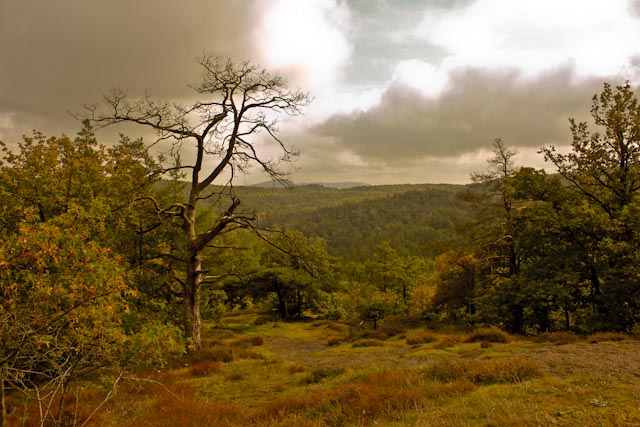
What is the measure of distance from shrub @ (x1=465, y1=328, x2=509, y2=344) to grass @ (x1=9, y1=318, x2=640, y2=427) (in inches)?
87.9

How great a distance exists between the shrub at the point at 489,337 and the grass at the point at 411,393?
7.33 feet

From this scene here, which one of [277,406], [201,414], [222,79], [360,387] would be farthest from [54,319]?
[222,79]

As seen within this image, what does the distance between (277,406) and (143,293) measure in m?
10.7

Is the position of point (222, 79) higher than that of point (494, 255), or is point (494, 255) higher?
point (222, 79)

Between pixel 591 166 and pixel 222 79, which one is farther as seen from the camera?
pixel 591 166

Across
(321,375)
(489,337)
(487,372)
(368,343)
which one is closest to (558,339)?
(489,337)

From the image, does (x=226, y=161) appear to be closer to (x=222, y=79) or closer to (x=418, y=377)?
(x=222, y=79)

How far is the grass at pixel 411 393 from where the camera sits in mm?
6570

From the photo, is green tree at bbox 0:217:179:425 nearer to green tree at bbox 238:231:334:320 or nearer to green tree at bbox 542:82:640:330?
green tree at bbox 542:82:640:330

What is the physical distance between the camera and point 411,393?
320 inches

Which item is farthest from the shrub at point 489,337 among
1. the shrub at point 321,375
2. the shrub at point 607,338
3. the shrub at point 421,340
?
the shrub at point 321,375

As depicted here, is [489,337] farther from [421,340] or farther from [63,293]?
[63,293]

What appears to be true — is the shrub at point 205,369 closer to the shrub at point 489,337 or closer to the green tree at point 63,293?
the green tree at point 63,293

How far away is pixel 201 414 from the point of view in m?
8.54
